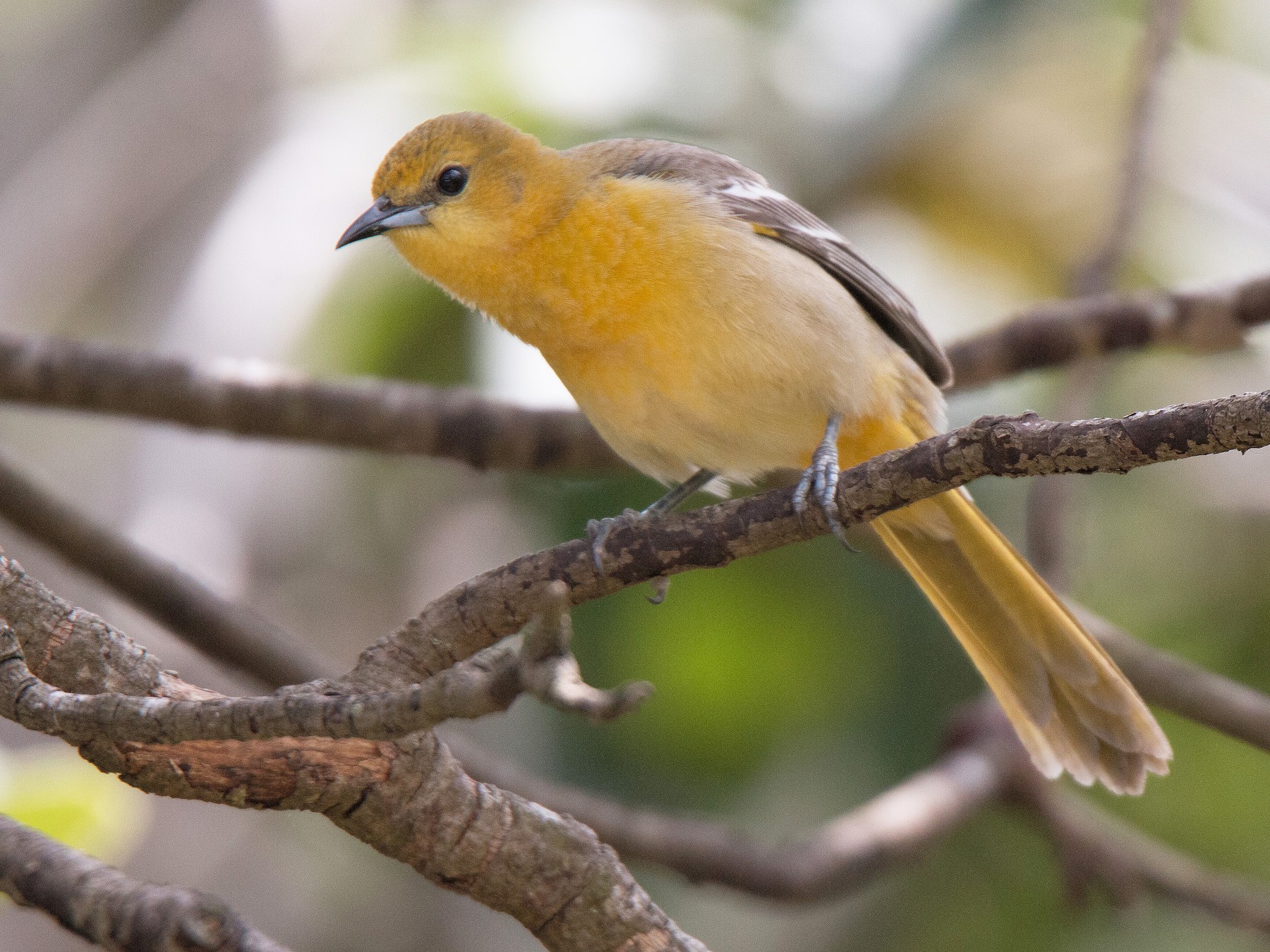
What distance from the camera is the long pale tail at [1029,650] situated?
143 inches

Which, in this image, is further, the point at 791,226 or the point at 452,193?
the point at 791,226

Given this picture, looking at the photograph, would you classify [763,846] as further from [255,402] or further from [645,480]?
[255,402]

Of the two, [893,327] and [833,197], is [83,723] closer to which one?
[893,327]

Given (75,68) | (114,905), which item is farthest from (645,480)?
(75,68)

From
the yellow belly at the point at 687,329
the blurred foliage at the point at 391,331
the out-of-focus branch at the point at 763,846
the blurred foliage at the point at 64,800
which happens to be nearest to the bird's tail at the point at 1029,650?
the yellow belly at the point at 687,329

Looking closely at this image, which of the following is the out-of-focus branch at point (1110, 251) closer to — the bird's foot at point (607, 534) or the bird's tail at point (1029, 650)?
the bird's tail at point (1029, 650)

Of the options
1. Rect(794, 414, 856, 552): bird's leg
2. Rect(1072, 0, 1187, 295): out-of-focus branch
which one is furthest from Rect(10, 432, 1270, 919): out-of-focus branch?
Rect(1072, 0, 1187, 295): out-of-focus branch

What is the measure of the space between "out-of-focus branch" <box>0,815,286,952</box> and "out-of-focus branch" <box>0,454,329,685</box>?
87.7 inches

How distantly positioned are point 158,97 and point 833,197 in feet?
13.1

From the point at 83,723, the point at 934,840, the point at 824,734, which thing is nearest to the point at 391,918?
the point at 824,734

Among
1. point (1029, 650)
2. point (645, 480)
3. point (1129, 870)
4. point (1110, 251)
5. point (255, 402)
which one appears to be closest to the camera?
point (1029, 650)

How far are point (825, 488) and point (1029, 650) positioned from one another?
1.10m

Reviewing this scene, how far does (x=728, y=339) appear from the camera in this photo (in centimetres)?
367

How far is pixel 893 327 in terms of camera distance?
4.30 metres
